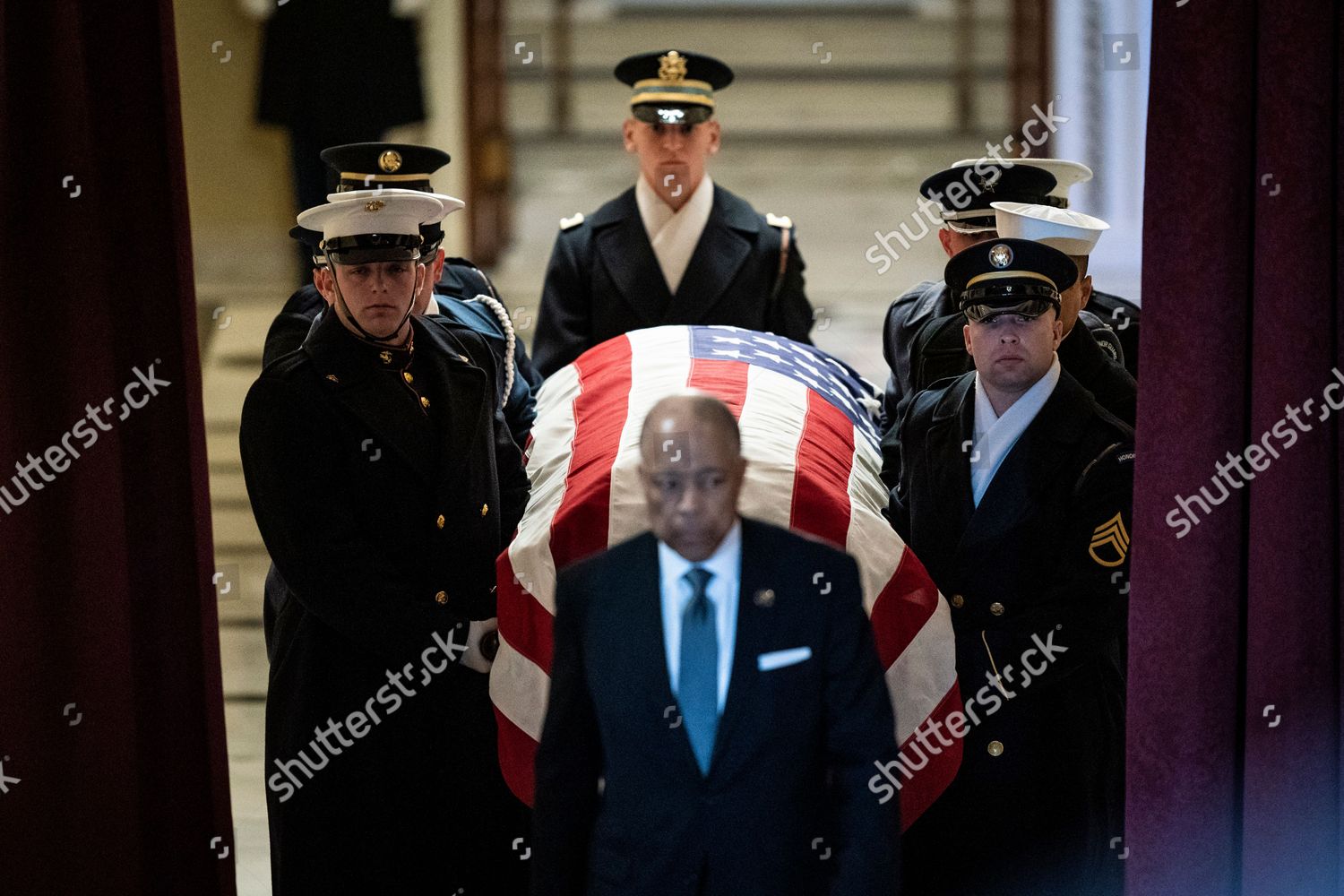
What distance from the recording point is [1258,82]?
6.77 feet

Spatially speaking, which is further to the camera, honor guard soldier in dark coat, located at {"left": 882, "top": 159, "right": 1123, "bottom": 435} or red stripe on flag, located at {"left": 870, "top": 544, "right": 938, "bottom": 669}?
honor guard soldier in dark coat, located at {"left": 882, "top": 159, "right": 1123, "bottom": 435}

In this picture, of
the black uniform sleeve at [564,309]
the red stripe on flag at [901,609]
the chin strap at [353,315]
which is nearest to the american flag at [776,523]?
the red stripe on flag at [901,609]

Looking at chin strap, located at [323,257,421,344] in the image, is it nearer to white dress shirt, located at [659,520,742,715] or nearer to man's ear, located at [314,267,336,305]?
man's ear, located at [314,267,336,305]

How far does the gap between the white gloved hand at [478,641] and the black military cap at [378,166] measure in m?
0.87

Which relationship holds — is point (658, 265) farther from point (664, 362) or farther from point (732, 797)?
point (732, 797)

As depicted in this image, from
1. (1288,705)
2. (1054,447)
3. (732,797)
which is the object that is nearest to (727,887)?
(732,797)

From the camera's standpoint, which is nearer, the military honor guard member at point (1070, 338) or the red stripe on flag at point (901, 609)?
the red stripe on flag at point (901, 609)

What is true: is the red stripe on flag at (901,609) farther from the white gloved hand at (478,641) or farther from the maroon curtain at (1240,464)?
the white gloved hand at (478,641)

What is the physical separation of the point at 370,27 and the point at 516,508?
139 inches

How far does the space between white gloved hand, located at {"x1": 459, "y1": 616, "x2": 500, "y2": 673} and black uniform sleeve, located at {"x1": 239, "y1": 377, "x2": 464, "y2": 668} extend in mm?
145

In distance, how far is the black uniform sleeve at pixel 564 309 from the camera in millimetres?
4023

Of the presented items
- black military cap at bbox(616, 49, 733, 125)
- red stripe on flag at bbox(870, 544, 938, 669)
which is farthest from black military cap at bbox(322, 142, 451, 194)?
red stripe on flag at bbox(870, 544, 938, 669)

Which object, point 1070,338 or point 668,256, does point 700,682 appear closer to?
point 1070,338

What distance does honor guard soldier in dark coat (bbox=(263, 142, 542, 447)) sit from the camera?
10.2 feet
